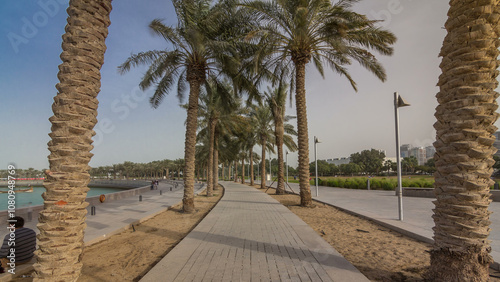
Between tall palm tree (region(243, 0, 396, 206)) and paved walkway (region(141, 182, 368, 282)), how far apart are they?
5.67 meters

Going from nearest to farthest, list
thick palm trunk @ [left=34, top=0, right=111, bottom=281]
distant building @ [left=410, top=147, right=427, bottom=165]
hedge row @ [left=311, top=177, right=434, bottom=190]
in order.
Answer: thick palm trunk @ [left=34, top=0, right=111, bottom=281], hedge row @ [left=311, top=177, right=434, bottom=190], distant building @ [left=410, top=147, right=427, bottom=165]

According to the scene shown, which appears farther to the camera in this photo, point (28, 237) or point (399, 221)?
point (399, 221)

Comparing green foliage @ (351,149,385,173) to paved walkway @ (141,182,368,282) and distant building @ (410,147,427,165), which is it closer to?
distant building @ (410,147,427,165)

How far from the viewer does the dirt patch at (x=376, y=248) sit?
3.93 meters

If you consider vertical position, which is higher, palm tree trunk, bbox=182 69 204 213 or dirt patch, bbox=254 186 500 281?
palm tree trunk, bbox=182 69 204 213

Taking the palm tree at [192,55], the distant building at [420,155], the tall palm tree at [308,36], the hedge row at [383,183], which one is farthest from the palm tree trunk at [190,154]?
the distant building at [420,155]

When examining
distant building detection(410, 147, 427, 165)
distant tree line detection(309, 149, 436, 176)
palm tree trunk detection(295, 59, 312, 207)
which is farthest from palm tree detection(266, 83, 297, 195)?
distant building detection(410, 147, 427, 165)

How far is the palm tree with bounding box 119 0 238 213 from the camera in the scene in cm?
966

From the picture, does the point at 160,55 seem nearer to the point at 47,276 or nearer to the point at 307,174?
the point at 307,174

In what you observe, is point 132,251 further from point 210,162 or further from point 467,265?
point 210,162

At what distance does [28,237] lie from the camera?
4.36 m

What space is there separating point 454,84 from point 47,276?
16.9ft

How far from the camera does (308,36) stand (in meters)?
10.8

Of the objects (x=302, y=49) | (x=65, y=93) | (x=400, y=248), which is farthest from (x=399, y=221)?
(x=65, y=93)
